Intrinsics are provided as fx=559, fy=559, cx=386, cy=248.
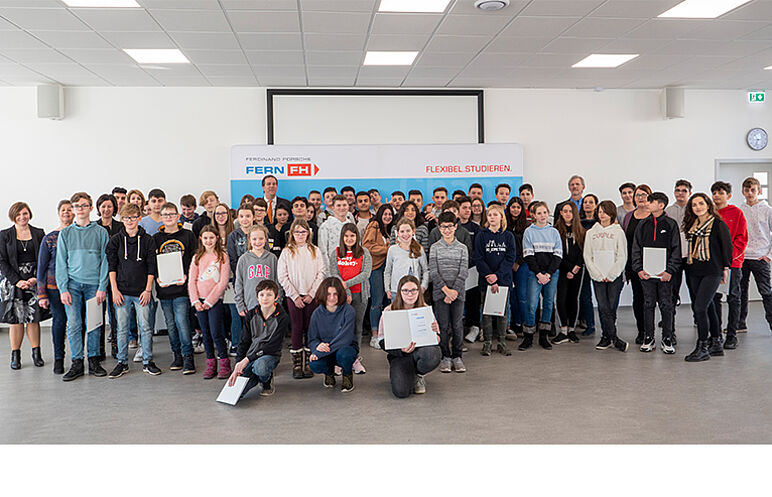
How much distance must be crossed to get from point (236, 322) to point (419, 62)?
385 centimetres

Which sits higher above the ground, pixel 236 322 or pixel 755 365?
pixel 236 322

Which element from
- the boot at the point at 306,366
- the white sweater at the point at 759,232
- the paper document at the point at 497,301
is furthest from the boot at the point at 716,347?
the boot at the point at 306,366

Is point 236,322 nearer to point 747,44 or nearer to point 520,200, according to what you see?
point 520,200

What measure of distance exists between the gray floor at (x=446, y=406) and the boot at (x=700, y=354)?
3.2 inches

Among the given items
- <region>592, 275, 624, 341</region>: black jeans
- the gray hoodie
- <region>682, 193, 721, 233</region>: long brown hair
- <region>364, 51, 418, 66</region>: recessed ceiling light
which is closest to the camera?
the gray hoodie

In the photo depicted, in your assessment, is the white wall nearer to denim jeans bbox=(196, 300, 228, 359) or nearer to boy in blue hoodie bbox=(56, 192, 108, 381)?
boy in blue hoodie bbox=(56, 192, 108, 381)

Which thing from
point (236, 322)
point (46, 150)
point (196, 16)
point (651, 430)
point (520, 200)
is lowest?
point (651, 430)

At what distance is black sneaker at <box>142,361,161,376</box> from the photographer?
513cm

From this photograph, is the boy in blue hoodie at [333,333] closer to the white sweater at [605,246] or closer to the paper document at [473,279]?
the paper document at [473,279]

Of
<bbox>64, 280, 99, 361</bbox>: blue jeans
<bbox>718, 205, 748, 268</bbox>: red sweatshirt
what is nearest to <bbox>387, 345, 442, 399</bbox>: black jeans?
<bbox>64, 280, 99, 361</bbox>: blue jeans

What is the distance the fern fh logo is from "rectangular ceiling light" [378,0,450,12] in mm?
3136

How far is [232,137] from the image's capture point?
26.6 ft

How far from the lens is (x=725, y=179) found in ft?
29.7

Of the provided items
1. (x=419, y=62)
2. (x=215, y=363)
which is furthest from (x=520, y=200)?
(x=215, y=363)
